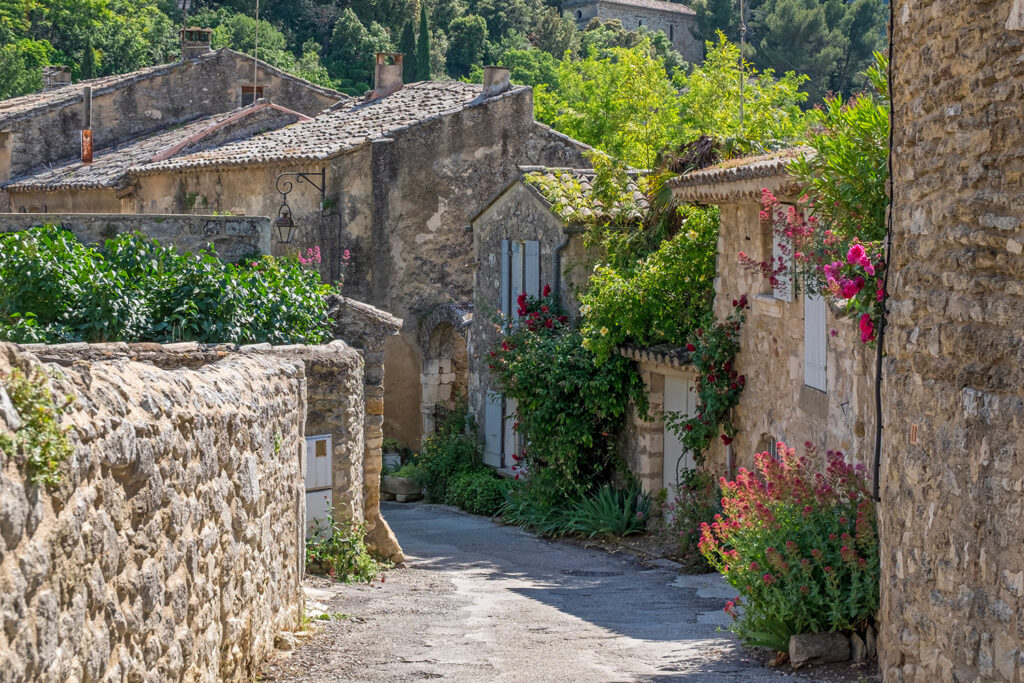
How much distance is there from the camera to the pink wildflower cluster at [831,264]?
6.68 m

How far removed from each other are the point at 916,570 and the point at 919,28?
91.6 inches

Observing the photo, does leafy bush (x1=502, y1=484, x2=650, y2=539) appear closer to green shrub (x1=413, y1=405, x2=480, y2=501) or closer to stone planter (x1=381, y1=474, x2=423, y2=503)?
green shrub (x1=413, y1=405, x2=480, y2=501)

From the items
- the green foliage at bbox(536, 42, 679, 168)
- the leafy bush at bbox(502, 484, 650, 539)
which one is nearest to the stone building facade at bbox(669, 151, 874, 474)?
the leafy bush at bbox(502, 484, 650, 539)

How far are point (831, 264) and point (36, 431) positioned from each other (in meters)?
5.12

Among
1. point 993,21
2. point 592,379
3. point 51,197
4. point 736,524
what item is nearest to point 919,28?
point 993,21

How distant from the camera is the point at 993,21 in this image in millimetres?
4688

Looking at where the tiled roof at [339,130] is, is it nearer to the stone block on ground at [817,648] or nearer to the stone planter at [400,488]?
the stone planter at [400,488]

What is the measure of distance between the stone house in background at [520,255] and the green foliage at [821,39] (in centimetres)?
3427

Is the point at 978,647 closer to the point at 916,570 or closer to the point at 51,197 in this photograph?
the point at 916,570

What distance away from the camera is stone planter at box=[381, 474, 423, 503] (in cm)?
1941

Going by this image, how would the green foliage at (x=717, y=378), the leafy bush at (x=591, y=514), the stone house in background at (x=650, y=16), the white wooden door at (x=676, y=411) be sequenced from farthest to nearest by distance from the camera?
the stone house in background at (x=650, y=16)
the leafy bush at (x=591, y=514)
the white wooden door at (x=676, y=411)
the green foliage at (x=717, y=378)

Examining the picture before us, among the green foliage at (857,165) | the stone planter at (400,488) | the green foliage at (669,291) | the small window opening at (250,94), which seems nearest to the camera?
the green foliage at (857,165)

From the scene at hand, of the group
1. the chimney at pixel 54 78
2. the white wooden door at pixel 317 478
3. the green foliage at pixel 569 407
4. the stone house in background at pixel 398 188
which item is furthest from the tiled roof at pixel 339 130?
the chimney at pixel 54 78

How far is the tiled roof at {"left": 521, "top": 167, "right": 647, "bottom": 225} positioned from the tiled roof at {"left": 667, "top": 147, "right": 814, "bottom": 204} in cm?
306
